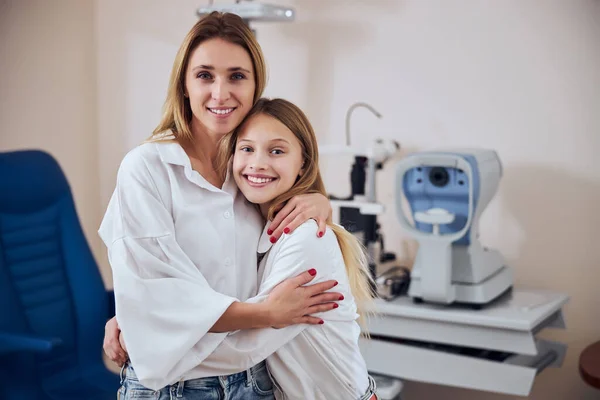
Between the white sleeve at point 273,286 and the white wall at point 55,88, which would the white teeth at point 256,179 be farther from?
the white wall at point 55,88

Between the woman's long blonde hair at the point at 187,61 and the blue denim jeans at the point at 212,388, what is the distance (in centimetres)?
46

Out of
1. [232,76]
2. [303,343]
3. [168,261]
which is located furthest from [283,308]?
[232,76]

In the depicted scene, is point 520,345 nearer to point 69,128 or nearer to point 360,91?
point 360,91

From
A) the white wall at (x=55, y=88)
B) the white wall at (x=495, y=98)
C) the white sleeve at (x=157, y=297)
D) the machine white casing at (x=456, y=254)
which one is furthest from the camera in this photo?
the white wall at (x=55, y=88)

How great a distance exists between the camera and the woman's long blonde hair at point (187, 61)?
1474 mm

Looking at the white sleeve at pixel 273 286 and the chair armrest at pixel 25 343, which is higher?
the white sleeve at pixel 273 286

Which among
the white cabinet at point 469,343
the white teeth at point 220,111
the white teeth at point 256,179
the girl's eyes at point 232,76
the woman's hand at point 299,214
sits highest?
the girl's eyes at point 232,76

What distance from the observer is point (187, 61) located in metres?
1.49

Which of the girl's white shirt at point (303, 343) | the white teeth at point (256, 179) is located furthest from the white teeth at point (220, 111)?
the girl's white shirt at point (303, 343)

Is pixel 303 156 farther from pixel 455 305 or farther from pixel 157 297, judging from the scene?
pixel 455 305

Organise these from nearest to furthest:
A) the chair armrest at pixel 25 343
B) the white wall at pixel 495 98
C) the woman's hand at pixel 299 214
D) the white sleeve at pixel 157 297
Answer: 1. the white sleeve at pixel 157 297
2. the woman's hand at pixel 299 214
3. the chair armrest at pixel 25 343
4. the white wall at pixel 495 98

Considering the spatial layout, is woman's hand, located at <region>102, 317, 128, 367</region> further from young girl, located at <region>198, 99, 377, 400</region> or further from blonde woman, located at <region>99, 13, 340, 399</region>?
young girl, located at <region>198, 99, 377, 400</region>

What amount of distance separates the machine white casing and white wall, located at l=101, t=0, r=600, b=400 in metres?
0.34

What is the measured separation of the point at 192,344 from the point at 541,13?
6.31ft
